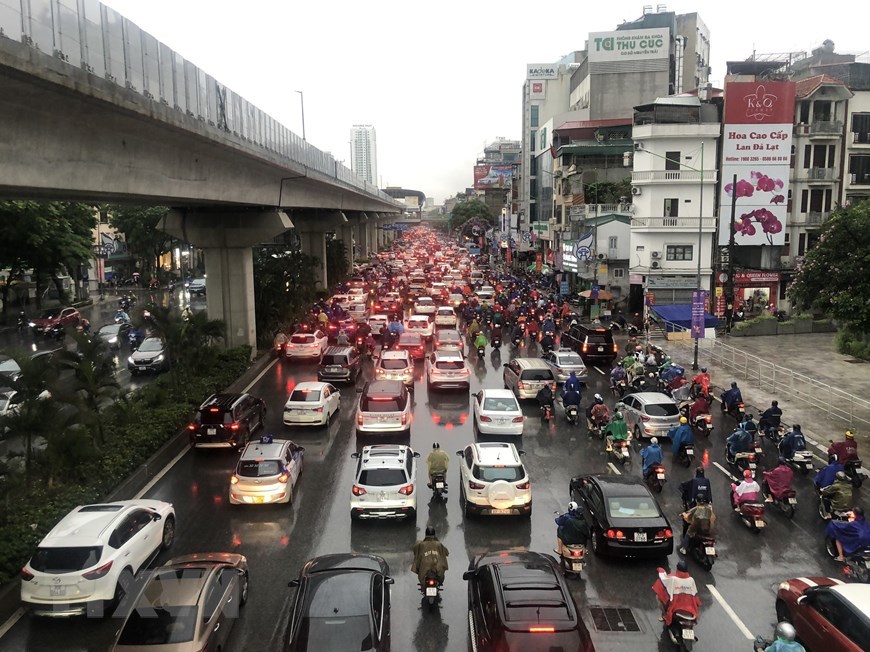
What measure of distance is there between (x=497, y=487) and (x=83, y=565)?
7.38 m

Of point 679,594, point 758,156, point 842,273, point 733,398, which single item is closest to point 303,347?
point 733,398

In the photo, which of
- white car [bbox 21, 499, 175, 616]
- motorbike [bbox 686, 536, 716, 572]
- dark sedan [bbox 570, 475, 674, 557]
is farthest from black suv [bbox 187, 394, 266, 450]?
motorbike [bbox 686, 536, 716, 572]

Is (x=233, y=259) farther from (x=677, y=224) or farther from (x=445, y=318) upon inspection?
(x=677, y=224)

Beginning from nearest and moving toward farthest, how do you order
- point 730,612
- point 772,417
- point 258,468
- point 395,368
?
1. point 730,612
2. point 258,468
3. point 772,417
4. point 395,368

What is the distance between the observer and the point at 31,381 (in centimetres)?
1500

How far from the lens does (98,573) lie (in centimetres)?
1095

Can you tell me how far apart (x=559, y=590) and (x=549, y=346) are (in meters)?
23.5

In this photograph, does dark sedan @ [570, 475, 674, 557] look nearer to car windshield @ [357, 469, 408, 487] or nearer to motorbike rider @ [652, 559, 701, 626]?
motorbike rider @ [652, 559, 701, 626]

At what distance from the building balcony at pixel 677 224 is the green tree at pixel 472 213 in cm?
11296

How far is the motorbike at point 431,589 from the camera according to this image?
1112 centimetres

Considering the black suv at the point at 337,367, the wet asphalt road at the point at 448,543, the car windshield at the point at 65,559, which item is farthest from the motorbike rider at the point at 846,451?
the black suv at the point at 337,367

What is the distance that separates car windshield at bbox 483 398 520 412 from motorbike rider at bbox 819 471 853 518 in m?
8.17

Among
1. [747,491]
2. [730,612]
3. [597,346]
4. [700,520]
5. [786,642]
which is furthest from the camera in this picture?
[597,346]

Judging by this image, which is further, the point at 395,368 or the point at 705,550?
the point at 395,368
